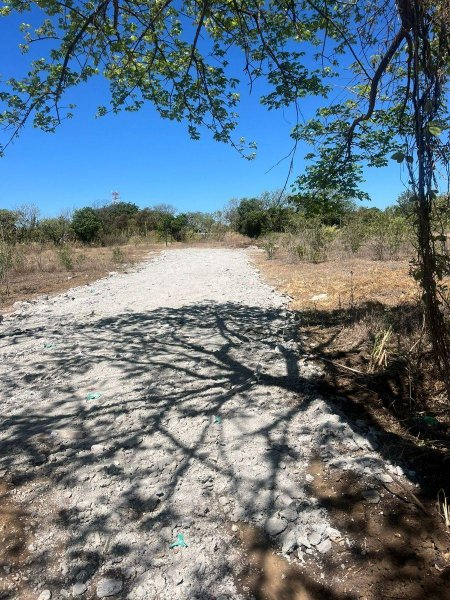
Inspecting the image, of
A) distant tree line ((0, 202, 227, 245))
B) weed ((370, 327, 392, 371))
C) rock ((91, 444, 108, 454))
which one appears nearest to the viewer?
rock ((91, 444, 108, 454))

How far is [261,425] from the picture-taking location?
111 inches

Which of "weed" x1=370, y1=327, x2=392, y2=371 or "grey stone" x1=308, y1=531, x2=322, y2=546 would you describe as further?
"weed" x1=370, y1=327, x2=392, y2=371

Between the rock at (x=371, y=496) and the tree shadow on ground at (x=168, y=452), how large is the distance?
0.12 metres

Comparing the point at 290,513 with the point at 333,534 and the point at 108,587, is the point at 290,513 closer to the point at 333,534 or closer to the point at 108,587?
the point at 333,534

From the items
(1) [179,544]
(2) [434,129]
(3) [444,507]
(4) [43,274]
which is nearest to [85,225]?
(4) [43,274]

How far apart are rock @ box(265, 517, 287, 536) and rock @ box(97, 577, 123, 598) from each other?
0.72 meters

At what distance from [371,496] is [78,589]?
1493 mm

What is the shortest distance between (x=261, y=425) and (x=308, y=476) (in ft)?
2.04

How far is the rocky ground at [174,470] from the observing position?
170 cm

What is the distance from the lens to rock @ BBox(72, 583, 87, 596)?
63.2 inches

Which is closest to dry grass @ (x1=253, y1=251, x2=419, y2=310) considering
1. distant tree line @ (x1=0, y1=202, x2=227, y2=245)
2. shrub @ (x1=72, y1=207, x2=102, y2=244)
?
distant tree line @ (x1=0, y1=202, x2=227, y2=245)

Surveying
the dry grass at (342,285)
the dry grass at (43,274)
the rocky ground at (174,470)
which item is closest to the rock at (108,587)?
A: the rocky ground at (174,470)

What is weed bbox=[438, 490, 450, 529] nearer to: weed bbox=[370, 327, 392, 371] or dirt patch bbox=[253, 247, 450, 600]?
dirt patch bbox=[253, 247, 450, 600]

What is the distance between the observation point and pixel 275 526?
6.23ft
